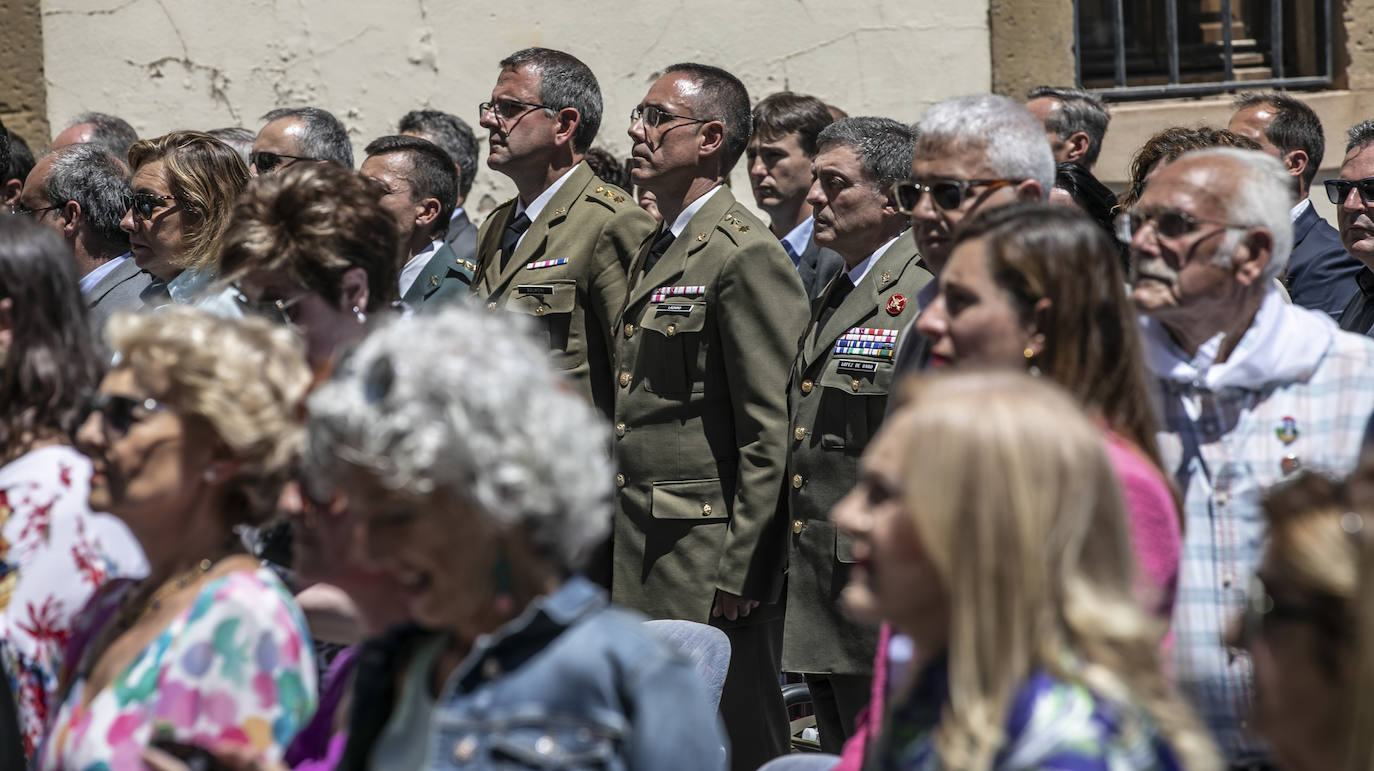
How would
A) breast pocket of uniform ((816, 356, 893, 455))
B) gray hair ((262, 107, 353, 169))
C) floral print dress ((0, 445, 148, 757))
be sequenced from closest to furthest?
floral print dress ((0, 445, 148, 757)), breast pocket of uniform ((816, 356, 893, 455)), gray hair ((262, 107, 353, 169))

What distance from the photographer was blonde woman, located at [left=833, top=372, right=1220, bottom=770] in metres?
1.76

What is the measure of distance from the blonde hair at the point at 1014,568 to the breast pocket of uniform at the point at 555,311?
3204 mm

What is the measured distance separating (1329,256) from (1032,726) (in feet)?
14.5

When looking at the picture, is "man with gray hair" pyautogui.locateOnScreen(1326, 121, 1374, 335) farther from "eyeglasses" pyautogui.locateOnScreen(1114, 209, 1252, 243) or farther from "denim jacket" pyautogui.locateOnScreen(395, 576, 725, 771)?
"denim jacket" pyautogui.locateOnScreen(395, 576, 725, 771)

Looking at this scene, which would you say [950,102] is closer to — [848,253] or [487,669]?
[848,253]

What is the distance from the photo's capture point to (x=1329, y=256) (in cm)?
564

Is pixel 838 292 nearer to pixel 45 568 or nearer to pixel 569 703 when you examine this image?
pixel 45 568

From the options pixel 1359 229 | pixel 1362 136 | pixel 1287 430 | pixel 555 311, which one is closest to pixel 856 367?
pixel 555 311

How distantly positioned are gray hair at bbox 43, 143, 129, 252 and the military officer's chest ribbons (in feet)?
9.63

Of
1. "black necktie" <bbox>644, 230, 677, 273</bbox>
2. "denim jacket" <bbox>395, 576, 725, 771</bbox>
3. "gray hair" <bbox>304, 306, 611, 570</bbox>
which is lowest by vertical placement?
"black necktie" <bbox>644, 230, 677, 273</bbox>

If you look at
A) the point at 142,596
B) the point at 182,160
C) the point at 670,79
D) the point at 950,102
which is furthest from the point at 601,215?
the point at 142,596

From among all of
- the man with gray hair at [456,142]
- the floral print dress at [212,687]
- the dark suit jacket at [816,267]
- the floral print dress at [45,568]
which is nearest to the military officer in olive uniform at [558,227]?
the dark suit jacket at [816,267]

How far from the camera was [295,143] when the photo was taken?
5.77m

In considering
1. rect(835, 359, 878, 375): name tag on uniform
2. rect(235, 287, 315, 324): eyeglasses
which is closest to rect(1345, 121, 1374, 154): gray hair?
rect(835, 359, 878, 375): name tag on uniform
